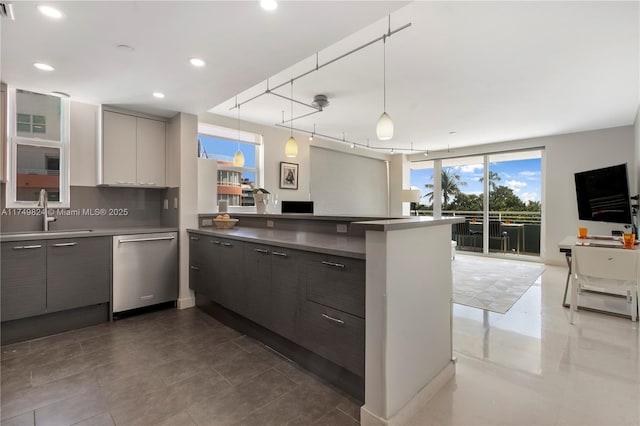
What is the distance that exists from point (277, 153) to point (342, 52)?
3075mm

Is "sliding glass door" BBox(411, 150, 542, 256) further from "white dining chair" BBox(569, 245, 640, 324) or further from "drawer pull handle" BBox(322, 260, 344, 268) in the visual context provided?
"drawer pull handle" BBox(322, 260, 344, 268)

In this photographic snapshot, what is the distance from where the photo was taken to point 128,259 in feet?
10.2

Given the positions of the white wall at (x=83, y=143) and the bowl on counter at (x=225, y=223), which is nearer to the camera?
the white wall at (x=83, y=143)

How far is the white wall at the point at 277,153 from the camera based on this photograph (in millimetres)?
5111

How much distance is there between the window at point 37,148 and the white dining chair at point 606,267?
5.41 m

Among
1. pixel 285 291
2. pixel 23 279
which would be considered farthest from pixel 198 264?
pixel 285 291

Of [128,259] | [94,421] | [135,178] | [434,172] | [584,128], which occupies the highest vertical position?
[584,128]

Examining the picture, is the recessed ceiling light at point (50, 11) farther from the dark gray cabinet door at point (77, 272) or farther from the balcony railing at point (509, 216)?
the balcony railing at point (509, 216)

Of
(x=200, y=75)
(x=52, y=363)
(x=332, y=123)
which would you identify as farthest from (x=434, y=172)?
(x=52, y=363)

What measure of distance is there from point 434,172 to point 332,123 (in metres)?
3.87

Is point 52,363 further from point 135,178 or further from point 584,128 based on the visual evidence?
point 584,128

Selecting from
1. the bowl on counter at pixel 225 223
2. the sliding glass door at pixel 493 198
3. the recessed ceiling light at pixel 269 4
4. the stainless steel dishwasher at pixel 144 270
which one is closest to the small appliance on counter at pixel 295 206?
the bowl on counter at pixel 225 223

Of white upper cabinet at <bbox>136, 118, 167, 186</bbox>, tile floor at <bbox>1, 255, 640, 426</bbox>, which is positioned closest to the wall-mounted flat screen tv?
tile floor at <bbox>1, 255, 640, 426</bbox>

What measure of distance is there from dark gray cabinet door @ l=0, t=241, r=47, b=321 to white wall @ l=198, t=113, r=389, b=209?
9.35ft
